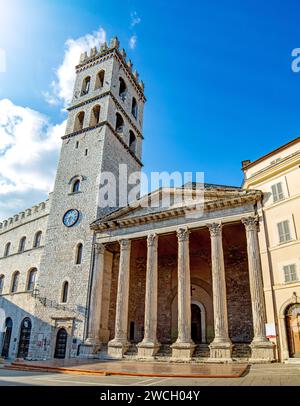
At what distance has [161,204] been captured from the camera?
69.7 ft

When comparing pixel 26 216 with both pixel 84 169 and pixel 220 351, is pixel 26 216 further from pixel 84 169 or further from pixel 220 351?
pixel 220 351

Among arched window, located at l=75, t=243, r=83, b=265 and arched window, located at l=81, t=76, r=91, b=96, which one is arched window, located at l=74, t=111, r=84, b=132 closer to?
arched window, located at l=81, t=76, r=91, b=96

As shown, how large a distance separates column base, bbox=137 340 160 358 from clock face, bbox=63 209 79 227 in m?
11.0

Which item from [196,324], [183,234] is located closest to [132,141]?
[183,234]

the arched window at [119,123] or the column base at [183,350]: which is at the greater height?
the arched window at [119,123]

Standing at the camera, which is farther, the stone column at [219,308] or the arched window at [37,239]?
the arched window at [37,239]

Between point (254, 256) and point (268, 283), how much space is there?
5.10ft

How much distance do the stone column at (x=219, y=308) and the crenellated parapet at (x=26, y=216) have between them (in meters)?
17.4

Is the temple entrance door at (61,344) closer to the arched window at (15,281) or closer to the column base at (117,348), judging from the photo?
the column base at (117,348)

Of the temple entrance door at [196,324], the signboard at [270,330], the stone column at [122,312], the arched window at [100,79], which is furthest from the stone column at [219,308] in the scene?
the arched window at [100,79]

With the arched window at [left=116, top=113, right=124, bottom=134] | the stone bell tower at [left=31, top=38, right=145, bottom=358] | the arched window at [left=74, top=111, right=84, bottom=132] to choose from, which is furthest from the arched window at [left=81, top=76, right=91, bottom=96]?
the arched window at [left=116, top=113, right=124, bottom=134]

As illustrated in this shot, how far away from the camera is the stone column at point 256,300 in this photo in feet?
48.5

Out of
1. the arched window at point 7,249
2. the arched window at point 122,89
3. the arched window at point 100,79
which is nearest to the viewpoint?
the arched window at point 100,79

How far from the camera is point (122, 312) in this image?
19.7 m
